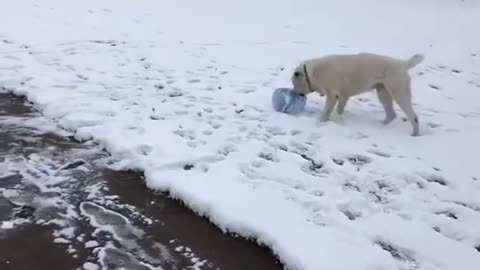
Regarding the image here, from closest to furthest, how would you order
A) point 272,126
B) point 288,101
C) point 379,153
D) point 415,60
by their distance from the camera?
point 379,153
point 415,60
point 272,126
point 288,101

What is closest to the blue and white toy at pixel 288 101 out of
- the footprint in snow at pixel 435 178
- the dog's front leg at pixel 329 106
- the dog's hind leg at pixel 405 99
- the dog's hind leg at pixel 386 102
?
the dog's front leg at pixel 329 106

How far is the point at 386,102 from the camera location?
608 cm

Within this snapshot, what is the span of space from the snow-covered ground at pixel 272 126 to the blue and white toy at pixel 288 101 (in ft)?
0.42

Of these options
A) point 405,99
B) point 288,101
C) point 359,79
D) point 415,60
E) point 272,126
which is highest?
point 415,60

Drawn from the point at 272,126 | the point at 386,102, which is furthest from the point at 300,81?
the point at 386,102

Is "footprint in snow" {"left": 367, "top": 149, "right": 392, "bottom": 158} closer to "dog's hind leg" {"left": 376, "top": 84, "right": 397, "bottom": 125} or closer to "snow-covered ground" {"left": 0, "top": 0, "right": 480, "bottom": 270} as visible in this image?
"snow-covered ground" {"left": 0, "top": 0, "right": 480, "bottom": 270}

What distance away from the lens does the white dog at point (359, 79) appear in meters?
5.74

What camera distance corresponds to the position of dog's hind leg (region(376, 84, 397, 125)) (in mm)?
5984

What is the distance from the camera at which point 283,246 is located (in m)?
3.80

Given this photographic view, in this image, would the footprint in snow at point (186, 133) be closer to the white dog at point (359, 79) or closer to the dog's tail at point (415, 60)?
the white dog at point (359, 79)

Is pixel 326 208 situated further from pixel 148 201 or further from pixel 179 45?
pixel 179 45

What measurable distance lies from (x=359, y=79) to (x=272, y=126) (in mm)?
940

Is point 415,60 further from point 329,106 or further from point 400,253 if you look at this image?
point 400,253

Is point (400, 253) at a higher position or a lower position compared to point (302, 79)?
lower
